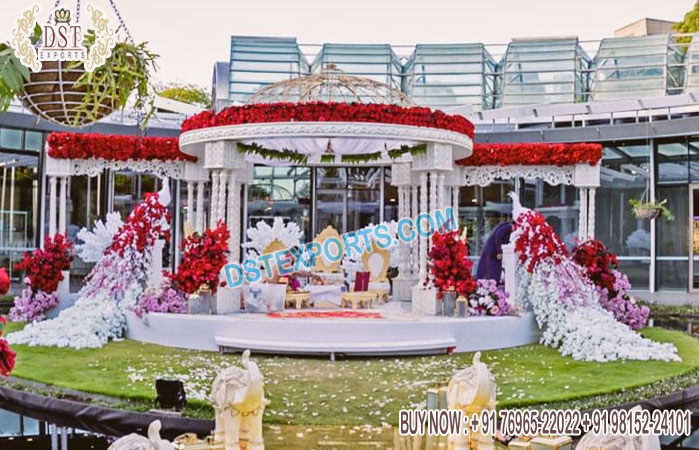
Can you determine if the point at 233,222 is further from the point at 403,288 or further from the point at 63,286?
the point at 403,288

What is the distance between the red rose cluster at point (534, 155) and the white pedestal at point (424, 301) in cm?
355

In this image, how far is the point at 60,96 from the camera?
377 cm

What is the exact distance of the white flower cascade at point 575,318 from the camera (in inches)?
352

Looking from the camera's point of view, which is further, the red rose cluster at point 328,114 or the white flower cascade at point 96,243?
the white flower cascade at point 96,243

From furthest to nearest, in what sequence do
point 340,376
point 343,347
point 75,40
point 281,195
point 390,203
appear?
point 281,195 → point 390,203 → point 343,347 → point 340,376 → point 75,40

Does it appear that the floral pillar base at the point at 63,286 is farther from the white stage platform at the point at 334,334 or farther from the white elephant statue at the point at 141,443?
the white elephant statue at the point at 141,443

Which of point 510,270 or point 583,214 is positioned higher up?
point 583,214

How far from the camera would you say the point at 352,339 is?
29.8 ft

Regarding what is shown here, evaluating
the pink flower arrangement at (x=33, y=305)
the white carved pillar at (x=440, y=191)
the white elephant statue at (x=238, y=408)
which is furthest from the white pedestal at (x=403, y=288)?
A: the white elephant statue at (x=238, y=408)

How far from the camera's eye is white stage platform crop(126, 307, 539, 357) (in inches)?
356

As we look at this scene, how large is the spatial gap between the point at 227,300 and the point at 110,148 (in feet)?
14.1

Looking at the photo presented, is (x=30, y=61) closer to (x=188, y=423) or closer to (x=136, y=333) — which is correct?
(x=188, y=423)

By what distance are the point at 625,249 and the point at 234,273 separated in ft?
38.4

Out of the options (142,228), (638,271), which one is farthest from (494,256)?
(638,271)
